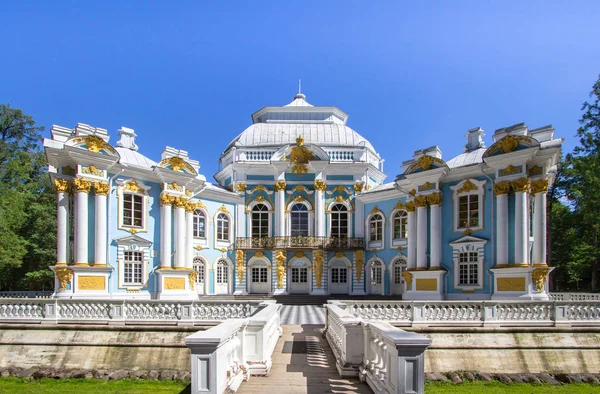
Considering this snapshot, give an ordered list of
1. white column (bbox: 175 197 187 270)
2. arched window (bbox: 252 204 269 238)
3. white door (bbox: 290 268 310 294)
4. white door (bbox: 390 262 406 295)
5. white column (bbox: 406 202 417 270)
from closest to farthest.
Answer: white column (bbox: 175 197 187 270), white column (bbox: 406 202 417 270), white door (bbox: 390 262 406 295), white door (bbox: 290 268 310 294), arched window (bbox: 252 204 269 238)

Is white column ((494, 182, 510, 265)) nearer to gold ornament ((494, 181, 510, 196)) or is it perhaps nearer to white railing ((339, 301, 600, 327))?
gold ornament ((494, 181, 510, 196))

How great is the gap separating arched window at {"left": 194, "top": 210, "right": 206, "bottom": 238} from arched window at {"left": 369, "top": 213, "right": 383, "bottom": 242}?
9.02 metres

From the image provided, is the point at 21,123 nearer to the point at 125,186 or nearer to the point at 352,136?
the point at 125,186

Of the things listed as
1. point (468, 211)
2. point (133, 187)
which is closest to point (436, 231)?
point (468, 211)

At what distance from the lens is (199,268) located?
22719 millimetres

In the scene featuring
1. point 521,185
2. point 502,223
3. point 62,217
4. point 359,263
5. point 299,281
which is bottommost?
point 299,281

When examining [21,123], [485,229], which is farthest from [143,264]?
[21,123]

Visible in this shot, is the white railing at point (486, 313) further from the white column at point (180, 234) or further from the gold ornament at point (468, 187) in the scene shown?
the white column at point (180, 234)

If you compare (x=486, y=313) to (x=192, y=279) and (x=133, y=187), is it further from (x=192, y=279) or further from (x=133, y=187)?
(x=133, y=187)

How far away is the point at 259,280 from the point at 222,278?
2.03 meters

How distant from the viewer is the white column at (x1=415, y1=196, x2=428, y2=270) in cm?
1897

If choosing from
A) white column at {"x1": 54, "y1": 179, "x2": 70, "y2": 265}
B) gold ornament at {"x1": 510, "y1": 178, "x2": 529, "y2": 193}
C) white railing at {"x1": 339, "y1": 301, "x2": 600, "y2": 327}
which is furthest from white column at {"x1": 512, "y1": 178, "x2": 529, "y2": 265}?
white column at {"x1": 54, "y1": 179, "x2": 70, "y2": 265}

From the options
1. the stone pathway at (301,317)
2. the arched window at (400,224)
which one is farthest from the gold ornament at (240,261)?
the arched window at (400,224)

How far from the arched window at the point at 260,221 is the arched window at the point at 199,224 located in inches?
118
